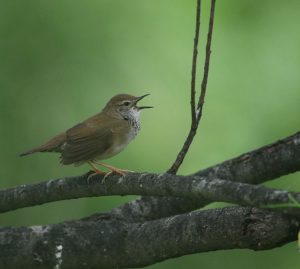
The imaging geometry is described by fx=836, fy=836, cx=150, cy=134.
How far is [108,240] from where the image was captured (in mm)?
5238

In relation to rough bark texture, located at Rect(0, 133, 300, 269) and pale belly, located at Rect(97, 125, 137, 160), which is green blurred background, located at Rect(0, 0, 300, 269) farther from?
rough bark texture, located at Rect(0, 133, 300, 269)

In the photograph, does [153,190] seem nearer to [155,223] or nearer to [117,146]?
[155,223]

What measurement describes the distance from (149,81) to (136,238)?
3986 millimetres

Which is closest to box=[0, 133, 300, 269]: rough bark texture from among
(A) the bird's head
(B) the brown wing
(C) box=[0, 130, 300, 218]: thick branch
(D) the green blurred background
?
(C) box=[0, 130, 300, 218]: thick branch

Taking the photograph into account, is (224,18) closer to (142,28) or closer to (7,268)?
(142,28)

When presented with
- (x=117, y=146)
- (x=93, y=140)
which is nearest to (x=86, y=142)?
(x=93, y=140)

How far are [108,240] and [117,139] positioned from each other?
174cm

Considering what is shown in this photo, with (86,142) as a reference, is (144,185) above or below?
below

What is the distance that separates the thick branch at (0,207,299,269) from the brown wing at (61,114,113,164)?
1108 millimetres

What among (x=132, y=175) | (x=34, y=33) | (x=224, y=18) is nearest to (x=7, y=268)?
(x=132, y=175)

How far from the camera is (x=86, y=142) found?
6688mm

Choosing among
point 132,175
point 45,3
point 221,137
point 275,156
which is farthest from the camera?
point 45,3

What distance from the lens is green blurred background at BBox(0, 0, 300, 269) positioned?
8250mm

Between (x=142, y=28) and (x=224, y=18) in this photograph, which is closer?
(x=224, y=18)
